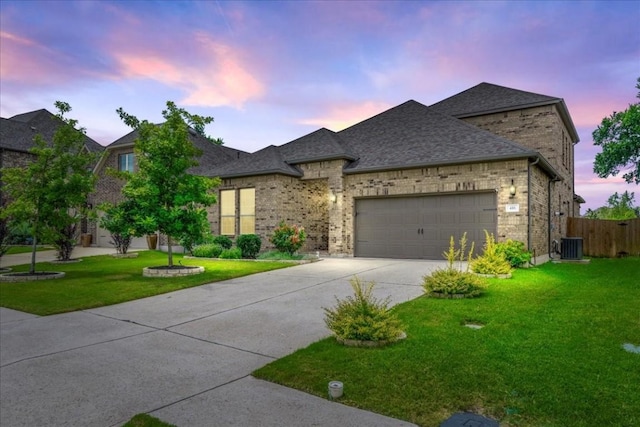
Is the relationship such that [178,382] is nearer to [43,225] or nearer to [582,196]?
[43,225]

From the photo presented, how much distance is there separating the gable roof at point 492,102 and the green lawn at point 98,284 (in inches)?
494

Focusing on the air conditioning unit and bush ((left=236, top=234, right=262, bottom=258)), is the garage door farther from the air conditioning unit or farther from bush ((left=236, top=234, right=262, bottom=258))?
bush ((left=236, top=234, right=262, bottom=258))

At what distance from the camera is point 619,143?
22234mm

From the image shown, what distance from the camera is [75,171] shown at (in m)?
12.5

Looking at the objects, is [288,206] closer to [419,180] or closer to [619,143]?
[419,180]

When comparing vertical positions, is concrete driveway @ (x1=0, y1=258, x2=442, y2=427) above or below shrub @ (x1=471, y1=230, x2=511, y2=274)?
below

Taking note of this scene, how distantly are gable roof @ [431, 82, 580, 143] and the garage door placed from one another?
263 inches

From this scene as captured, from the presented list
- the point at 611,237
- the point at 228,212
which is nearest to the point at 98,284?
the point at 228,212

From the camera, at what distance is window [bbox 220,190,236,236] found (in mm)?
19078

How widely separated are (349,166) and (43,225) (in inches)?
447

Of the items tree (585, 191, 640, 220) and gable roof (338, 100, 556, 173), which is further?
tree (585, 191, 640, 220)

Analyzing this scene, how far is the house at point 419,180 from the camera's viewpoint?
13.5 meters

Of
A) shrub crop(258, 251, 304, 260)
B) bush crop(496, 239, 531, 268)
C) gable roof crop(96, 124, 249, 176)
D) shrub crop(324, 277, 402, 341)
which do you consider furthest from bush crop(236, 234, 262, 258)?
shrub crop(324, 277, 402, 341)

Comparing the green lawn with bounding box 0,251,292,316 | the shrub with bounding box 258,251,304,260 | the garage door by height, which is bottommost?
the green lawn with bounding box 0,251,292,316
